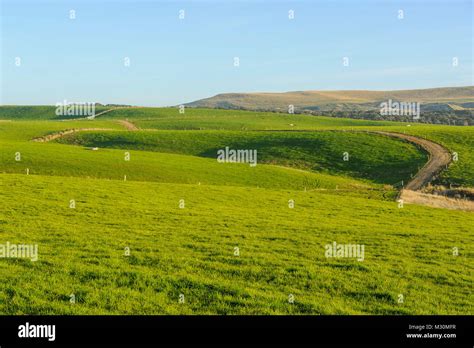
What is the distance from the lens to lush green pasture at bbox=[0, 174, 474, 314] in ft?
53.4

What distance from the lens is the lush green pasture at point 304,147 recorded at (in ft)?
245

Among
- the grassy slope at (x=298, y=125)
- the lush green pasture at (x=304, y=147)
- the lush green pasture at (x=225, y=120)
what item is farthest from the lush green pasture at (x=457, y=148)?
the lush green pasture at (x=225, y=120)

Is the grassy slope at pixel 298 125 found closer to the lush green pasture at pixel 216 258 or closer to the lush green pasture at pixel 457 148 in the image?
the lush green pasture at pixel 457 148

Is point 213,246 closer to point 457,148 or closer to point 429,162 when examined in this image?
point 429,162

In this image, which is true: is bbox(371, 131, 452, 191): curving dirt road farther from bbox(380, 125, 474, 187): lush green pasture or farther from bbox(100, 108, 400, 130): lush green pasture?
bbox(100, 108, 400, 130): lush green pasture

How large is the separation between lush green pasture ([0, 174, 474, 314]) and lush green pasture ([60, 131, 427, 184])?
Result: 36187 mm

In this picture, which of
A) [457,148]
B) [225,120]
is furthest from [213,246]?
[225,120]

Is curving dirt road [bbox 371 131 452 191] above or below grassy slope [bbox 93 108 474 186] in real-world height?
below

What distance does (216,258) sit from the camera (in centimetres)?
2139

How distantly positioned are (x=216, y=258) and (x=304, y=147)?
6922cm

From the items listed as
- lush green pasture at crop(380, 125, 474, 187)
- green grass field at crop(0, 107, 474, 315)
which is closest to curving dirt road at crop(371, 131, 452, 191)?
lush green pasture at crop(380, 125, 474, 187)

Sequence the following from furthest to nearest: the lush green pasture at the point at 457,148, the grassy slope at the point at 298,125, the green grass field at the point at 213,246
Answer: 1. the grassy slope at the point at 298,125
2. the lush green pasture at the point at 457,148
3. the green grass field at the point at 213,246

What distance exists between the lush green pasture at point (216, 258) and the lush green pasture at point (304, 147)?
1425 inches
